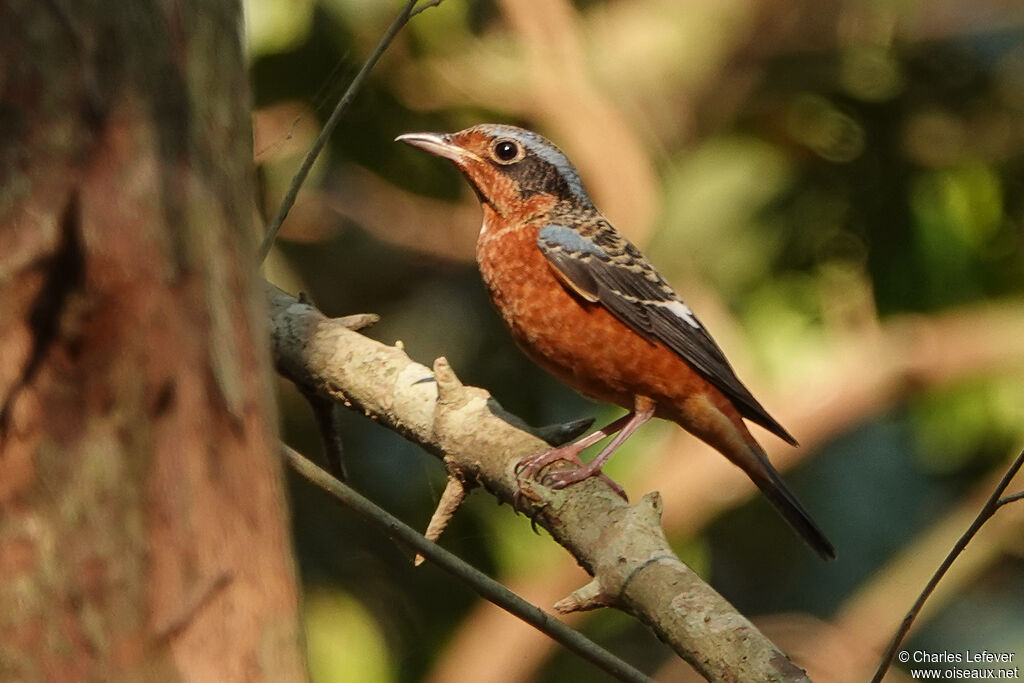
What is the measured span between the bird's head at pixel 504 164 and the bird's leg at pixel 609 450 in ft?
3.55

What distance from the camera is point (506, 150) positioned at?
19.1 ft

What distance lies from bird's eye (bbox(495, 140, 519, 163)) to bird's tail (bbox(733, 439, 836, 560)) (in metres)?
1.78

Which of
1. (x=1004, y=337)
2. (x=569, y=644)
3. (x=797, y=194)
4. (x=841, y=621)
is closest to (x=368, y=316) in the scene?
(x=569, y=644)

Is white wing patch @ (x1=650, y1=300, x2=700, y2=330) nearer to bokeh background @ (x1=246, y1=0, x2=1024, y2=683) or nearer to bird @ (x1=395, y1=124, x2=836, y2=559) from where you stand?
bird @ (x1=395, y1=124, x2=836, y2=559)

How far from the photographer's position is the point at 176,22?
203 centimetres

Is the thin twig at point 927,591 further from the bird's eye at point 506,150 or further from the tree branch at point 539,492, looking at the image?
the bird's eye at point 506,150

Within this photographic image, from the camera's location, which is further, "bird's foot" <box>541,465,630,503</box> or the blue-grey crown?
the blue-grey crown

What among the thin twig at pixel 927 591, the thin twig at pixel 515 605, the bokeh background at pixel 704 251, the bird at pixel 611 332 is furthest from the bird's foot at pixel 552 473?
the bokeh background at pixel 704 251

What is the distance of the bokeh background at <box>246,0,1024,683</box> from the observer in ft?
21.0

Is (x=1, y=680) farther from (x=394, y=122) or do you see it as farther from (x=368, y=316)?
(x=394, y=122)

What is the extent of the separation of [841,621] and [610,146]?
10.6ft

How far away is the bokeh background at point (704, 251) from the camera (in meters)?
6.40

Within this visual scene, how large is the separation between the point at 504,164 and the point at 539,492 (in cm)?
226

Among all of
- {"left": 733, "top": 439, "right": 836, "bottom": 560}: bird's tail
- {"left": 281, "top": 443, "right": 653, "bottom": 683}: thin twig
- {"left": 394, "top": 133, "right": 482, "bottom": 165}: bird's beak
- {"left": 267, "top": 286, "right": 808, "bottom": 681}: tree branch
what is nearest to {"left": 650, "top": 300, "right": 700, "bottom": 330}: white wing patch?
{"left": 733, "top": 439, "right": 836, "bottom": 560}: bird's tail
